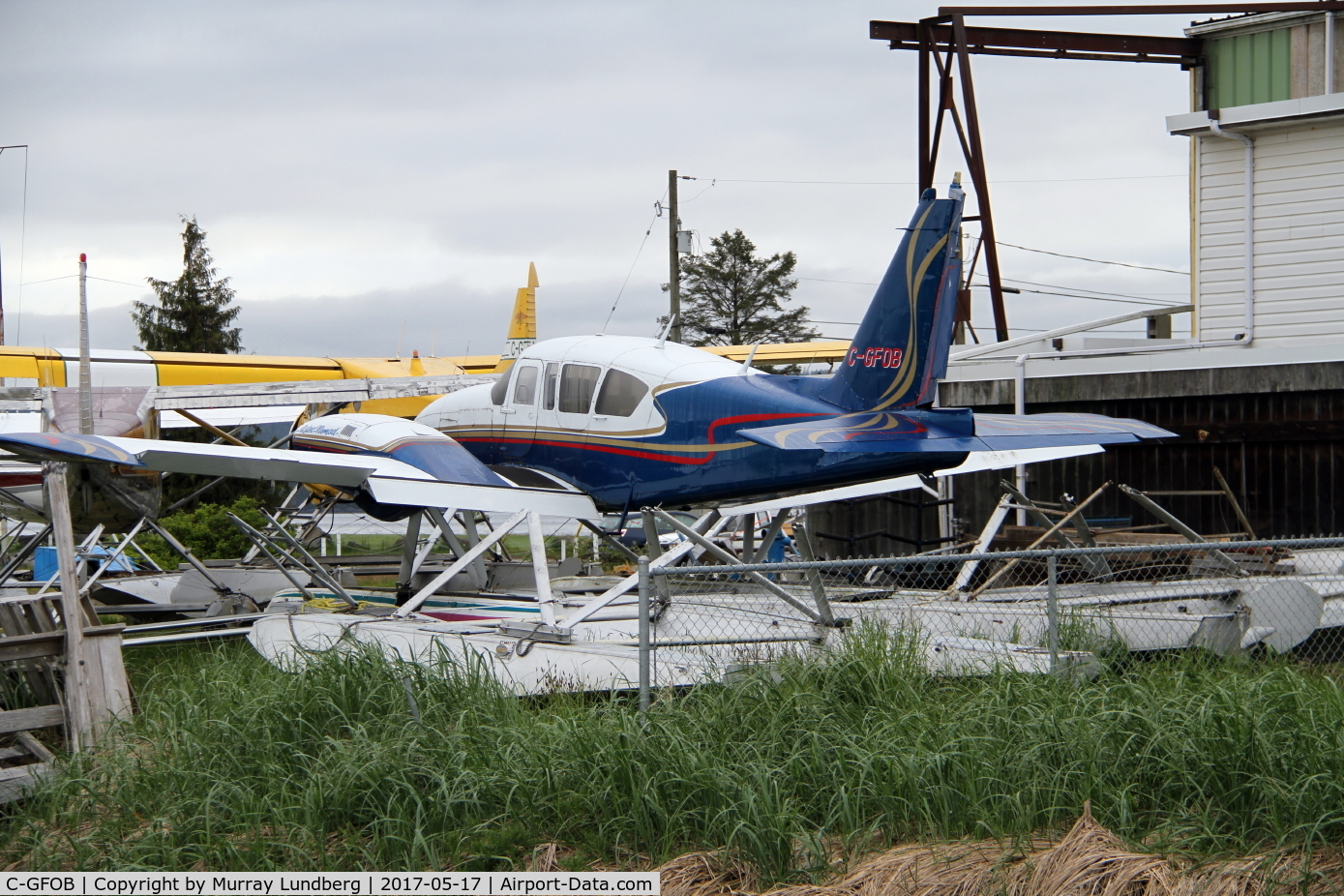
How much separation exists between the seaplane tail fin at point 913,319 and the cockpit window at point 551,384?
8.46ft

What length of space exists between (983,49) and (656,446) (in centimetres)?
973

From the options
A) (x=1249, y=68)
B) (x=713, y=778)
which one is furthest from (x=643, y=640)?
(x=1249, y=68)

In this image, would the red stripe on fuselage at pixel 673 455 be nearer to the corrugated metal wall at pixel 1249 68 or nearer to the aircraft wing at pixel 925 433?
the aircraft wing at pixel 925 433

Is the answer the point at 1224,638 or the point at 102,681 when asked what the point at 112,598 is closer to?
the point at 102,681

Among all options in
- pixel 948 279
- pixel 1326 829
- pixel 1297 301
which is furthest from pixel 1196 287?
pixel 1326 829

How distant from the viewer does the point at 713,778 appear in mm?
4855

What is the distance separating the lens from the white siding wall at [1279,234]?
13.3 meters

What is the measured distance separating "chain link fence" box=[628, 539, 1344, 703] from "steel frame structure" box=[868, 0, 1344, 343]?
704cm

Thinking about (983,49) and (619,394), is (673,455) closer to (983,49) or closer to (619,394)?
(619,394)

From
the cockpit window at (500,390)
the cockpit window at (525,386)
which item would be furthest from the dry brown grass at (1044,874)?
the cockpit window at (500,390)

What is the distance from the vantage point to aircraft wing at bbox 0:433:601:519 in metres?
8.46

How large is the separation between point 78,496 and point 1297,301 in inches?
513

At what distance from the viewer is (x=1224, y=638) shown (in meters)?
7.70

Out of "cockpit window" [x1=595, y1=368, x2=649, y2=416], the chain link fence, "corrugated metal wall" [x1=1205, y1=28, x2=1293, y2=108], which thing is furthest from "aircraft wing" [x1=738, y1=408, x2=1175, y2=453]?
"corrugated metal wall" [x1=1205, y1=28, x2=1293, y2=108]
